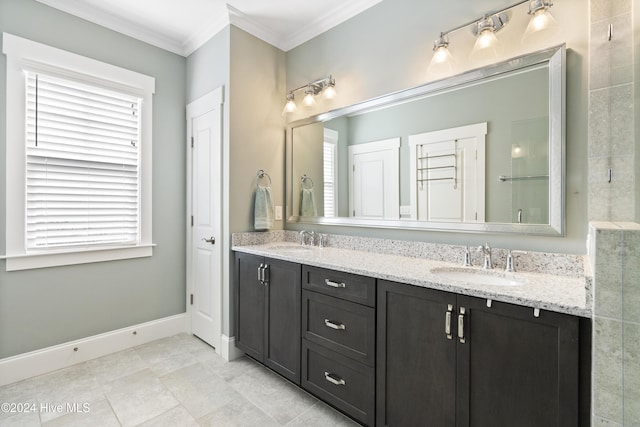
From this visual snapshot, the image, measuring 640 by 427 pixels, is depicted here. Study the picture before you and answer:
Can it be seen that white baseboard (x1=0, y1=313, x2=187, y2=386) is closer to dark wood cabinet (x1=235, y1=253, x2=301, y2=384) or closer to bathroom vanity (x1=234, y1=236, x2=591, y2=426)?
dark wood cabinet (x1=235, y1=253, x2=301, y2=384)

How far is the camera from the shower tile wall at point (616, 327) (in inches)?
35.5

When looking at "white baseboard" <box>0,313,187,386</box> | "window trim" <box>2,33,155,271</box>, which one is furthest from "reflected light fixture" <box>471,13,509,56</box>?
"white baseboard" <box>0,313,187,386</box>

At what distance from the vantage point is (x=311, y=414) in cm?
179

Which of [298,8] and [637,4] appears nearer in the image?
[637,4]

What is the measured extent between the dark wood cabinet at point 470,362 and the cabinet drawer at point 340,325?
0.07 m

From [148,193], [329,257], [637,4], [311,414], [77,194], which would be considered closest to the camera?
[637,4]

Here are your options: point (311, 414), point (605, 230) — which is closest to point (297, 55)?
point (605, 230)

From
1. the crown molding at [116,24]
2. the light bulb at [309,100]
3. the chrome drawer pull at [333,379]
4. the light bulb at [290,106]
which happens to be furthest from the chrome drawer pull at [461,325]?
the crown molding at [116,24]

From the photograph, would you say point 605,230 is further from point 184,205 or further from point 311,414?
point 184,205

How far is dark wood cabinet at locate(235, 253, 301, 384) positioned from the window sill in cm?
99

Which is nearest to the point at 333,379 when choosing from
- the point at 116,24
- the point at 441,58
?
the point at 441,58

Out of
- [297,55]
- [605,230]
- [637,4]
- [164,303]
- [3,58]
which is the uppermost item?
[297,55]

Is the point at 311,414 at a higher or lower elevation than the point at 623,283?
lower

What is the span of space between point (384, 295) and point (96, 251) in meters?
2.35
